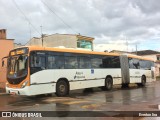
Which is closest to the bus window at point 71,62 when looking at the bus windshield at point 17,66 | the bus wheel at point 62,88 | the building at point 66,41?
the bus wheel at point 62,88

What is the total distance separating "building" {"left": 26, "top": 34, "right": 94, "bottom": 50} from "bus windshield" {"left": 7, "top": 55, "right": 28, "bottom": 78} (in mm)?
26872

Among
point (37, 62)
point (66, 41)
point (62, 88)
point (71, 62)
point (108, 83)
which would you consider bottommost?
point (62, 88)

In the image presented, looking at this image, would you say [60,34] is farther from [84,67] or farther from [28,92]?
[28,92]

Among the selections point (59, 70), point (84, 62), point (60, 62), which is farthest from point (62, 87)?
point (84, 62)

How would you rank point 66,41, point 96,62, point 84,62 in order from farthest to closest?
point 66,41
point 96,62
point 84,62

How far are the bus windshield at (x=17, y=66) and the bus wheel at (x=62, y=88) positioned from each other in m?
2.74

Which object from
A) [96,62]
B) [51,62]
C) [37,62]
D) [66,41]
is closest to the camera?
[37,62]

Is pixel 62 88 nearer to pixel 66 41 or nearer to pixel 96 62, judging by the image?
pixel 96 62

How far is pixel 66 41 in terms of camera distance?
152ft

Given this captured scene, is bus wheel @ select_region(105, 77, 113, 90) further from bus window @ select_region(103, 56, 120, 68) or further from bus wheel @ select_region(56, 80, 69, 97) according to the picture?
bus wheel @ select_region(56, 80, 69, 97)

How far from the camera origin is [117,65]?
25.7 metres

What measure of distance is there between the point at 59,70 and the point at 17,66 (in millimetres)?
2808

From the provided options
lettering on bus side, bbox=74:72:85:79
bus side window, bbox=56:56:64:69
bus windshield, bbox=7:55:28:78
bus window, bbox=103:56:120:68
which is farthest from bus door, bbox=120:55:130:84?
bus windshield, bbox=7:55:28:78

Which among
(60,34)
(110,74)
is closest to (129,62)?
(110,74)
